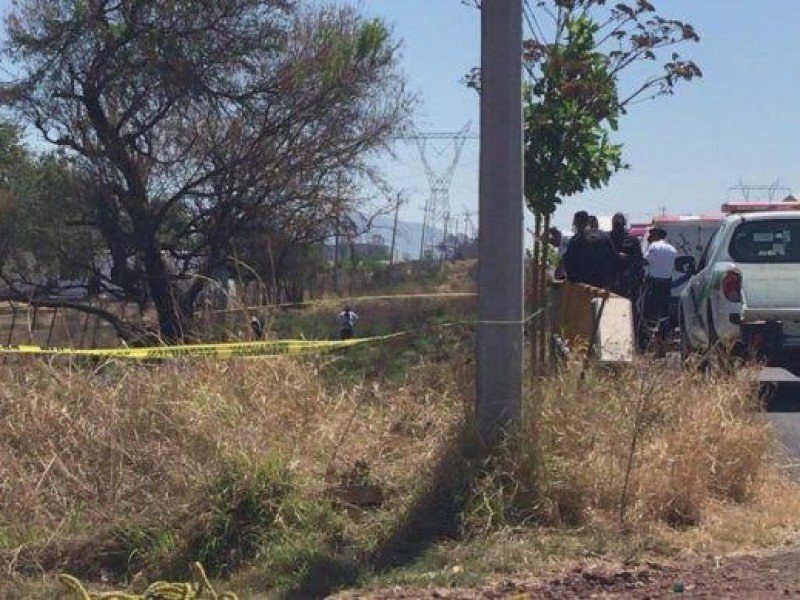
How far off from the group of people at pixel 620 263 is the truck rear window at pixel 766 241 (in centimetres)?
104

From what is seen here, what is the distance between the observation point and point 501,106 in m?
6.90

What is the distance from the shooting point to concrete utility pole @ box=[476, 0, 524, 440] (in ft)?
22.5

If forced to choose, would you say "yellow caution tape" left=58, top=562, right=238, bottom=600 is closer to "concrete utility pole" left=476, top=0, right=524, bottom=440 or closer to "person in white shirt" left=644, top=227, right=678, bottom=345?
"concrete utility pole" left=476, top=0, right=524, bottom=440

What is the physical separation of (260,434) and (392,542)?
120 centimetres

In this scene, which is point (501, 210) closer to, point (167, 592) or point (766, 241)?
point (167, 592)

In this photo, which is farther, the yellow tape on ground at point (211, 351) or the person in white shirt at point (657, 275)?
A: the person in white shirt at point (657, 275)

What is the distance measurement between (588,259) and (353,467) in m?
5.40

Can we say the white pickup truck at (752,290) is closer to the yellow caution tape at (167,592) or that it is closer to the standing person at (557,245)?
the standing person at (557,245)

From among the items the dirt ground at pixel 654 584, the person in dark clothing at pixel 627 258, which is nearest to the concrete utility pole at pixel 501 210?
the dirt ground at pixel 654 584

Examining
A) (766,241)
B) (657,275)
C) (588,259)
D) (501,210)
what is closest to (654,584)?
(501,210)

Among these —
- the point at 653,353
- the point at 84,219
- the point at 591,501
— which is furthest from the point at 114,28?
the point at 591,501

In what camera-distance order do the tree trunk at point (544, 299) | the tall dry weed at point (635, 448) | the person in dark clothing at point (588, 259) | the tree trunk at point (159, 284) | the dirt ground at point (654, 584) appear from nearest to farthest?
1. the dirt ground at point (654, 584)
2. the tall dry weed at point (635, 448)
3. the tree trunk at point (544, 299)
4. the person in dark clothing at point (588, 259)
5. the tree trunk at point (159, 284)

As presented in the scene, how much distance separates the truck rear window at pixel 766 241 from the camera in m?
11.8

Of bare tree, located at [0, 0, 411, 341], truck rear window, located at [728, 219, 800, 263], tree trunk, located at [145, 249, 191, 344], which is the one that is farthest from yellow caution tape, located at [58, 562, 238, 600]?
bare tree, located at [0, 0, 411, 341]
